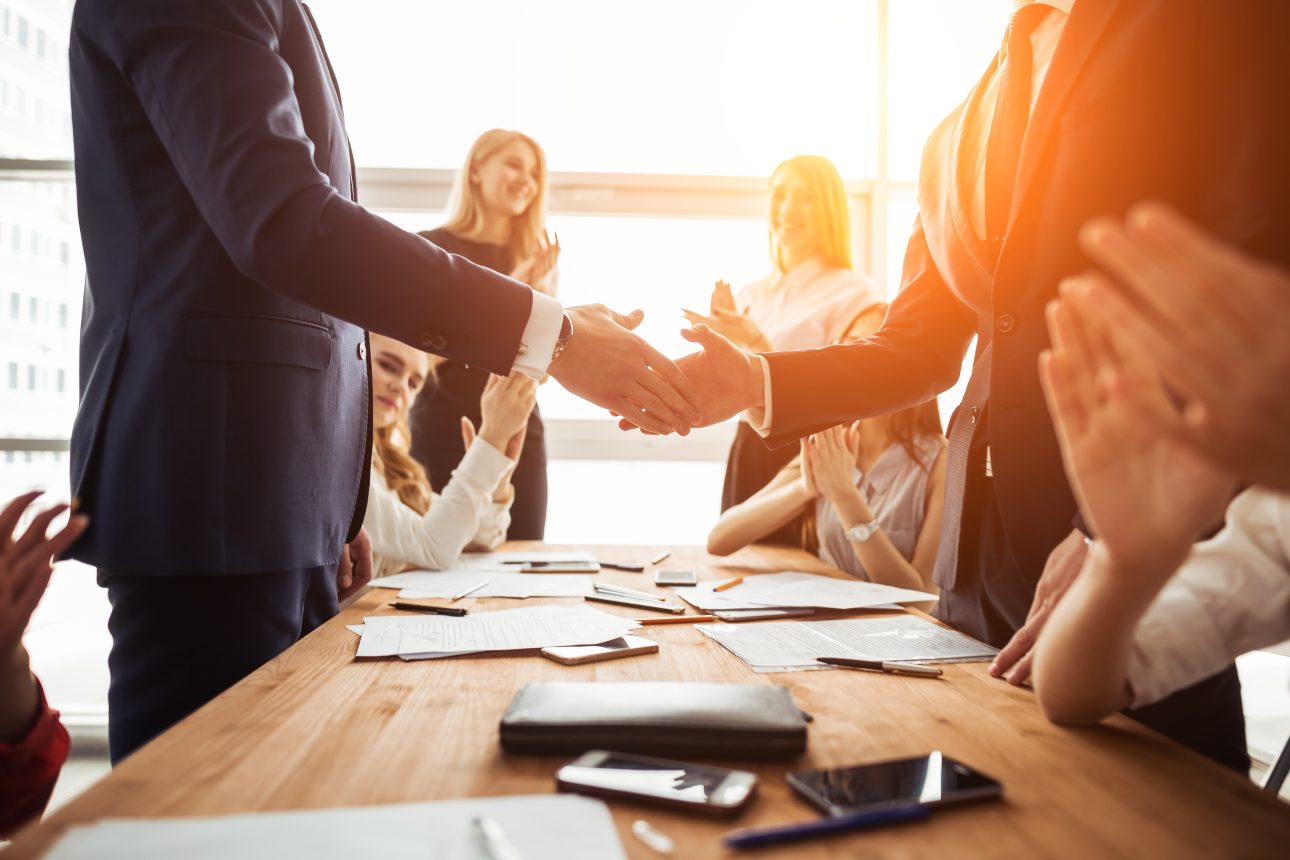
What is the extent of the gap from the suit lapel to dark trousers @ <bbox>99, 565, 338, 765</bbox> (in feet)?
3.54

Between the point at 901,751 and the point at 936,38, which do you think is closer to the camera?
the point at 901,751

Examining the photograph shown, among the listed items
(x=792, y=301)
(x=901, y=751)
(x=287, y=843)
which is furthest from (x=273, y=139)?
(x=792, y=301)

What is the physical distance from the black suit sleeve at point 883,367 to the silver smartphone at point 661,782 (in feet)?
2.72

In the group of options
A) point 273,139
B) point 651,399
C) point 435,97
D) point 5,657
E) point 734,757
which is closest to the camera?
point 734,757

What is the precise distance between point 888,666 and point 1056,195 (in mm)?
578

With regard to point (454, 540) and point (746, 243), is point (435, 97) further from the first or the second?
point (454, 540)

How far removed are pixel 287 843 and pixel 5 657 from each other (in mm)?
631

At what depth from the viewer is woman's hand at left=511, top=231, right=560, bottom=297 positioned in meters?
2.59

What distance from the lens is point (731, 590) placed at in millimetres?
1383

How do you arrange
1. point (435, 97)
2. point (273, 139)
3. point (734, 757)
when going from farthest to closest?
point (435, 97), point (273, 139), point (734, 757)

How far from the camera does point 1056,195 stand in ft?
3.18

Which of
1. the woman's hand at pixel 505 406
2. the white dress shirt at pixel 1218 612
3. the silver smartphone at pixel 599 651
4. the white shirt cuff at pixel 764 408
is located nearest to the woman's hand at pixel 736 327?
the woman's hand at pixel 505 406

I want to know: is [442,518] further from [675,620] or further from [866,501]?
[866,501]

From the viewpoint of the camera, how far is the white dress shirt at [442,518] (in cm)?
166
